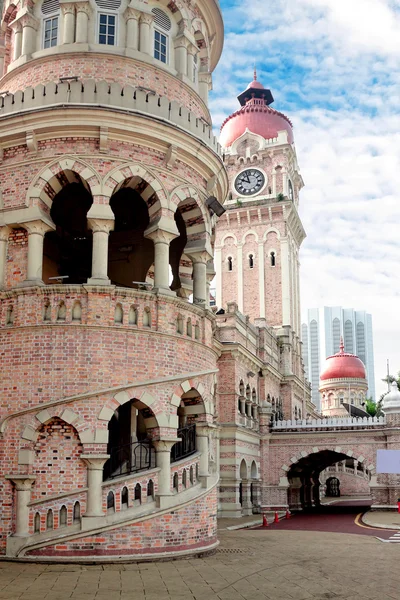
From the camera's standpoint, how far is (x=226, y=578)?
533 inches

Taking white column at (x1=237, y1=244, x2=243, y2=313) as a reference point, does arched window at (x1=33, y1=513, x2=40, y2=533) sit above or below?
below

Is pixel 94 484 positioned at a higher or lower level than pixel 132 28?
lower

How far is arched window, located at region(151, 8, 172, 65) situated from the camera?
2019 centimetres

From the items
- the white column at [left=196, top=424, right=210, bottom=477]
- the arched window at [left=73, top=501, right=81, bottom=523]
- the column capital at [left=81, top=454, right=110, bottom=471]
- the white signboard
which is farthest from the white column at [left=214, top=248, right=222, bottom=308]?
the arched window at [left=73, top=501, right=81, bottom=523]

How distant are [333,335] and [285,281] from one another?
414 feet

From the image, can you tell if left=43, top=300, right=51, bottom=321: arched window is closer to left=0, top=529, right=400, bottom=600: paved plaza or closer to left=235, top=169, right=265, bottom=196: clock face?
left=0, top=529, right=400, bottom=600: paved plaza

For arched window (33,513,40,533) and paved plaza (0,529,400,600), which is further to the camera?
arched window (33,513,40,533)

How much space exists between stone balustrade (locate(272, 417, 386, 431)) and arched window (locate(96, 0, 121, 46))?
1050 inches

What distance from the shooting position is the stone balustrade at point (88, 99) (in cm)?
1731

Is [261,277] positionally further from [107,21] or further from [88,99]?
[88,99]

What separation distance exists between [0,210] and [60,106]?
9.83ft

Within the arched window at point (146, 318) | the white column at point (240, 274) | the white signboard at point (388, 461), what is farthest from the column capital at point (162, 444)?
the white column at point (240, 274)

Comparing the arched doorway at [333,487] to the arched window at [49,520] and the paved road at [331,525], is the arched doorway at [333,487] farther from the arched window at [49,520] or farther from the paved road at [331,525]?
the arched window at [49,520]

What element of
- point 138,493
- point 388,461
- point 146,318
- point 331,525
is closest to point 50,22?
point 146,318
